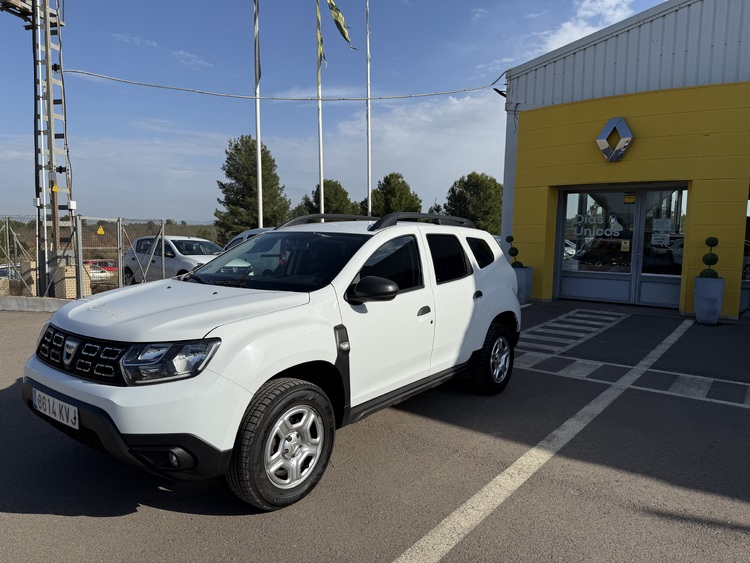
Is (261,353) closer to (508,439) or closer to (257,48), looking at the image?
(508,439)

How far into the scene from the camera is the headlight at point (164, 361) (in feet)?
8.91

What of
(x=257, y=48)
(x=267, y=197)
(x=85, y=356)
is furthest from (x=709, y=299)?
(x=267, y=197)

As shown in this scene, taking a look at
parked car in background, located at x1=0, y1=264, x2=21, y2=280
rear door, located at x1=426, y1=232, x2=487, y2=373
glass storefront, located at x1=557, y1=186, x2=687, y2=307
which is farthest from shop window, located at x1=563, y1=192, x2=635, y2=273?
parked car in background, located at x1=0, y1=264, x2=21, y2=280

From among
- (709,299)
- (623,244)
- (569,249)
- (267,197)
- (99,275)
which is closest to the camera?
(709,299)

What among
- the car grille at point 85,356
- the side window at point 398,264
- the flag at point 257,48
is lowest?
the car grille at point 85,356

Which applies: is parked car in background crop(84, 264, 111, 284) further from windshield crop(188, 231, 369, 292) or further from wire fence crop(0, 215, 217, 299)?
windshield crop(188, 231, 369, 292)

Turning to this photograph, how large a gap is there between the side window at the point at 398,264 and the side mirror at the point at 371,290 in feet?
0.85

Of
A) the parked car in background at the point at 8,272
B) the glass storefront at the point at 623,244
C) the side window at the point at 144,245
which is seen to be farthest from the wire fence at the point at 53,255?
the glass storefront at the point at 623,244

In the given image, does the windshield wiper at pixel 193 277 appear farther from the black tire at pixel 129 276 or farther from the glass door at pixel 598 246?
the black tire at pixel 129 276

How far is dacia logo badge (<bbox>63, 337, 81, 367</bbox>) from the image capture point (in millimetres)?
2969

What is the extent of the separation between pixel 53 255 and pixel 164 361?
1080 cm

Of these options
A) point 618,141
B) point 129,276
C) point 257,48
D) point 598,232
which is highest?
point 257,48

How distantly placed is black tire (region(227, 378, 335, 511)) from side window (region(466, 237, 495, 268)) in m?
2.37

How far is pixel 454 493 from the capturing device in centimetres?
334
